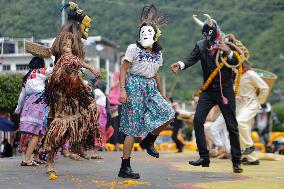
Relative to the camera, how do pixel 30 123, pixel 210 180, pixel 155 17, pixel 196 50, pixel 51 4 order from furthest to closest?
1. pixel 51 4
2. pixel 30 123
3. pixel 196 50
4. pixel 155 17
5. pixel 210 180

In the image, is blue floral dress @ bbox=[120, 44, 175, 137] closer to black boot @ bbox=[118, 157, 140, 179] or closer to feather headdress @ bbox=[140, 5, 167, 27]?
black boot @ bbox=[118, 157, 140, 179]

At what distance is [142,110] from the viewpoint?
26.1 ft

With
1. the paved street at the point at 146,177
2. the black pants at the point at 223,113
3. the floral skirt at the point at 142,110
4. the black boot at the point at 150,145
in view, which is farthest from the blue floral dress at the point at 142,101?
the black pants at the point at 223,113

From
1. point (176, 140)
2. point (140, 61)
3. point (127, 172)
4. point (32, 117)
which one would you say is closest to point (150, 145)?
point (127, 172)

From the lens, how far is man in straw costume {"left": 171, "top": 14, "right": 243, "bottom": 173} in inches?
347

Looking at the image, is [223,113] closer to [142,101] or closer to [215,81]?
[215,81]

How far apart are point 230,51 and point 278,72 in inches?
1608

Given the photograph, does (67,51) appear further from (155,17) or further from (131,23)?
(131,23)

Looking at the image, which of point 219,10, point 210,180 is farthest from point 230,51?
point 219,10

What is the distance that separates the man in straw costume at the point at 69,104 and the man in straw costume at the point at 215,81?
142 cm

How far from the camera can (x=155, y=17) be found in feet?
27.8

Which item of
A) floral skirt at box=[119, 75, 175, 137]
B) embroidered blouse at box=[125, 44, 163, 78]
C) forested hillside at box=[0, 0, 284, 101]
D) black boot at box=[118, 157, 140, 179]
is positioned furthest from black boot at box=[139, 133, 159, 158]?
forested hillside at box=[0, 0, 284, 101]

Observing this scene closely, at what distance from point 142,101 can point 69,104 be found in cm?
88

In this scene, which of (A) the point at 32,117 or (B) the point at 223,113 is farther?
(A) the point at 32,117
